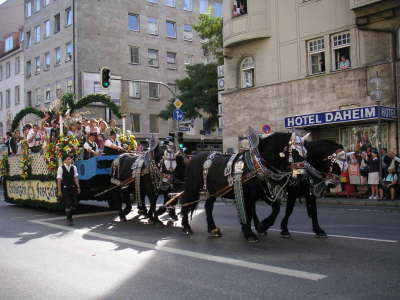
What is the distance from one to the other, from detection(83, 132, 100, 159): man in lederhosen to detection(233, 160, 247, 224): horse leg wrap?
18.9ft

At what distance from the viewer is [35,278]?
20.0 ft

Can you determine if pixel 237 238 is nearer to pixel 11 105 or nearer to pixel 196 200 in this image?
pixel 196 200

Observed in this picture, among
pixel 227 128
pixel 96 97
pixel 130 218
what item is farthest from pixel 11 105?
pixel 130 218

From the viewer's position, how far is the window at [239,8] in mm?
24594

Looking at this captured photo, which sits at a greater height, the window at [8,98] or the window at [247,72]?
the window at [8,98]

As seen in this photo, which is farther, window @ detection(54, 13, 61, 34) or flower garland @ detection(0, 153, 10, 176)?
window @ detection(54, 13, 61, 34)

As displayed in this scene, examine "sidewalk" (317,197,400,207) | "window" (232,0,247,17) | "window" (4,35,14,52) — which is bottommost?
"sidewalk" (317,197,400,207)

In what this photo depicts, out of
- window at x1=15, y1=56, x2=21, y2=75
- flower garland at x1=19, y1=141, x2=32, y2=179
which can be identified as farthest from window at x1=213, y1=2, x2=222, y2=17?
flower garland at x1=19, y1=141, x2=32, y2=179

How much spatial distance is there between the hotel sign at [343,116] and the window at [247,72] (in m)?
4.41

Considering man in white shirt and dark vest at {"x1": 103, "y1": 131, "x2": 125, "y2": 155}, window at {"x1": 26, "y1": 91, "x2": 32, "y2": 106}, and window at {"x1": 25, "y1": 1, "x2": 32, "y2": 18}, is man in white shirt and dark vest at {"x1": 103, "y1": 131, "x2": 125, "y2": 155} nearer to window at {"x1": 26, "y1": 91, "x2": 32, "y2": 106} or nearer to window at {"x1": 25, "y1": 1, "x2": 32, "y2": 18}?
window at {"x1": 26, "y1": 91, "x2": 32, "y2": 106}

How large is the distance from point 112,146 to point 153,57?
32968mm

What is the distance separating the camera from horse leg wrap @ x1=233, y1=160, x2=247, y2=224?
26.4 feet

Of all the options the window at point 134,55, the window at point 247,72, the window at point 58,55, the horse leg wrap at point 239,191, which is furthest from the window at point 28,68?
the horse leg wrap at point 239,191

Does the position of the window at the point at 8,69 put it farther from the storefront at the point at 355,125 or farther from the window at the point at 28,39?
the storefront at the point at 355,125
